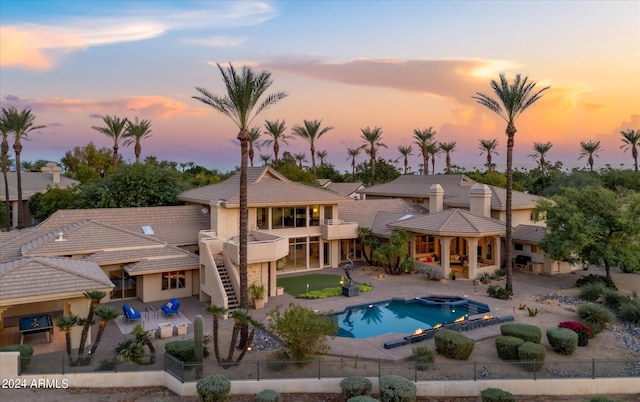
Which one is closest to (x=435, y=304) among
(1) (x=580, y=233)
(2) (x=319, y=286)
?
(2) (x=319, y=286)

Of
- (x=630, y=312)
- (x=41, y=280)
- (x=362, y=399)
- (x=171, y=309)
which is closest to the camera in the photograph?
(x=362, y=399)

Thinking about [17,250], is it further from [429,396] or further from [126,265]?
[429,396]

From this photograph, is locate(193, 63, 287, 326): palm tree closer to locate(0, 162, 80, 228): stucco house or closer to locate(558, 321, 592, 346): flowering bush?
locate(558, 321, 592, 346): flowering bush

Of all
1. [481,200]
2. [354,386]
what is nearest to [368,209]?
[481,200]

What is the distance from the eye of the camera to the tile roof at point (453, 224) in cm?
3014

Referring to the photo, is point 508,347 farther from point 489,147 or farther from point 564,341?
point 489,147

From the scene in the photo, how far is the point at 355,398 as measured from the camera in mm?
12945

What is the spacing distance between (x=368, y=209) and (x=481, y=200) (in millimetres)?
9596

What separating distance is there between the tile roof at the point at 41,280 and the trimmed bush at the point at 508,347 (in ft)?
51.7

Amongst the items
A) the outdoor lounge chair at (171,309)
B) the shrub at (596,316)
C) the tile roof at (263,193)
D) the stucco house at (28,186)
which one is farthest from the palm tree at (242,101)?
the stucco house at (28,186)

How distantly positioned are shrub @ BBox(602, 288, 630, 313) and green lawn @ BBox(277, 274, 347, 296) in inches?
581

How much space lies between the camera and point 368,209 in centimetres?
3953

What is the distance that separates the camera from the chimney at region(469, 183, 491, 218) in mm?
34531

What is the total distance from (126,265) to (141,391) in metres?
11.7
